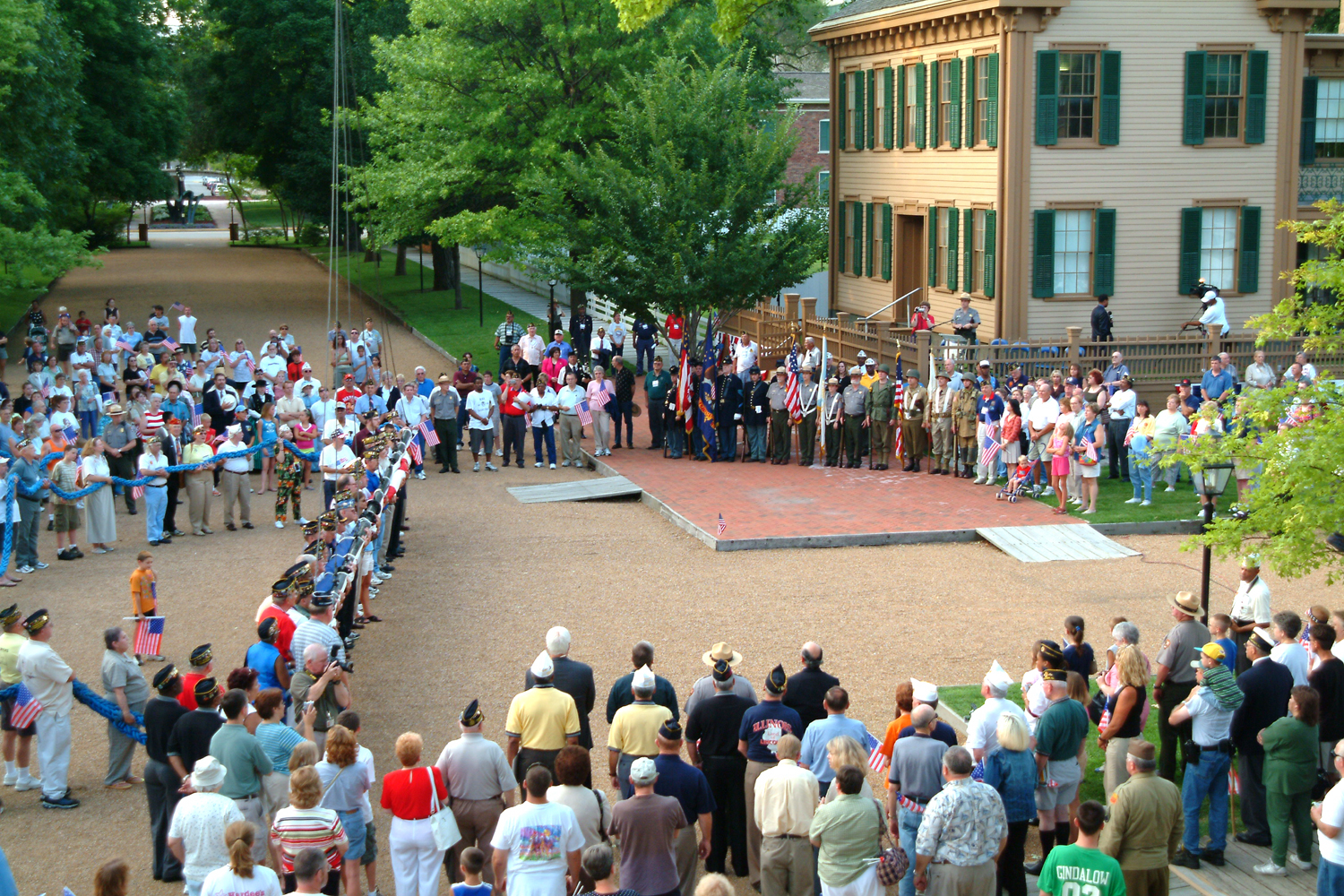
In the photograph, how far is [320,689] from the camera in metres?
9.78

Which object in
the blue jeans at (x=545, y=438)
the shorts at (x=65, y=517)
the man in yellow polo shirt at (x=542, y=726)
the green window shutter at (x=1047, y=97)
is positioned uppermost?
the green window shutter at (x=1047, y=97)

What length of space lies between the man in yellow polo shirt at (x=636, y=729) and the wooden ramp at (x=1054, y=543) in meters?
9.76

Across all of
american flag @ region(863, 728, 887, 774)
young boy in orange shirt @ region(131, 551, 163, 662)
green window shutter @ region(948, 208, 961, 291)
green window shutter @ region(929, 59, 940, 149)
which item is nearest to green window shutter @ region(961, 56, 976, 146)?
green window shutter @ region(929, 59, 940, 149)

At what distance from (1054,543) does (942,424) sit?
448 centimetres

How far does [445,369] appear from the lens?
1315 inches

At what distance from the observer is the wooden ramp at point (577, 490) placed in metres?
21.8

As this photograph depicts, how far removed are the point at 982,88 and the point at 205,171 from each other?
357ft

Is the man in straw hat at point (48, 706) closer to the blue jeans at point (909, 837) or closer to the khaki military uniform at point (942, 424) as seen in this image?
the blue jeans at point (909, 837)

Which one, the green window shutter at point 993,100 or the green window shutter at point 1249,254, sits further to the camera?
the green window shutter at point 1249,254

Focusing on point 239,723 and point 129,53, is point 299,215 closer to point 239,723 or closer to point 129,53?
point 129,53

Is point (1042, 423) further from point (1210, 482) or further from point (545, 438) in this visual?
point (545, 438)

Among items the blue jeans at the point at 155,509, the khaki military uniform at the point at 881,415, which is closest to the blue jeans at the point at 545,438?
the khaki military uniform at the point at 881,415

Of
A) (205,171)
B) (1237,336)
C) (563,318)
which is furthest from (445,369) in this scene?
(205,171)

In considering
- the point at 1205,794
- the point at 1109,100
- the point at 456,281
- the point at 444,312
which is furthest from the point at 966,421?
the point at 456,281
